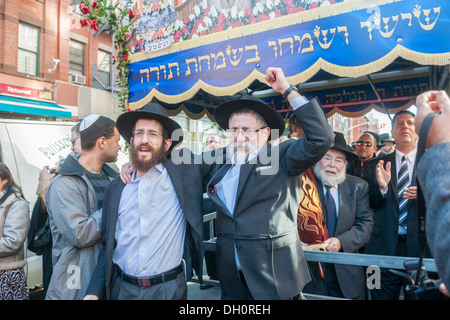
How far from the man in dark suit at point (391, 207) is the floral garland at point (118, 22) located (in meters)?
4.09

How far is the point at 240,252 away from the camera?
1.86 metres

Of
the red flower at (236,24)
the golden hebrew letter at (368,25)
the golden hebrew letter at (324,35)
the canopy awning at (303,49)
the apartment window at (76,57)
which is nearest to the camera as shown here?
the canopy awning at (303,49)

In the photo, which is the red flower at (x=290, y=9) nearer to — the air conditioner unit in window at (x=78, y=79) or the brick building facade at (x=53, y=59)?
the brick building facade at (x=53, y=59)

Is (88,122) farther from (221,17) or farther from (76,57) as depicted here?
(76,57)

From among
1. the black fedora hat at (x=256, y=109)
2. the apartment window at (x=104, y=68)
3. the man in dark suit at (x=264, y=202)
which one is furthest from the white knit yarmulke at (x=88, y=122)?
the apartment window at (x=104, y=68)

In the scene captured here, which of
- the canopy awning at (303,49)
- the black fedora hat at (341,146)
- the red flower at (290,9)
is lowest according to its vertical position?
the black fedora hat at (341,146)

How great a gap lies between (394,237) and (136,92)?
4306 mm

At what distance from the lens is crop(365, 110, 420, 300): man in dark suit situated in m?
2.82

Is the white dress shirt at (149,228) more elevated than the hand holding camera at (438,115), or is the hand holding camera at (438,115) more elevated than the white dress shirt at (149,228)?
the hand holding camera at (438,115)

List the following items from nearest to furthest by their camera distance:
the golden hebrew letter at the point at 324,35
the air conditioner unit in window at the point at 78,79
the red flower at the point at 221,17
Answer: the golden hebrew letter at the point at 324,35
the red flower at the point at 221,17
the air conditioner unit in window at the point at 78,79

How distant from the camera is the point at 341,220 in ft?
8.33

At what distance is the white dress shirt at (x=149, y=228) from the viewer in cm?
192

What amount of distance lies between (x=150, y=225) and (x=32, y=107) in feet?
42.0
